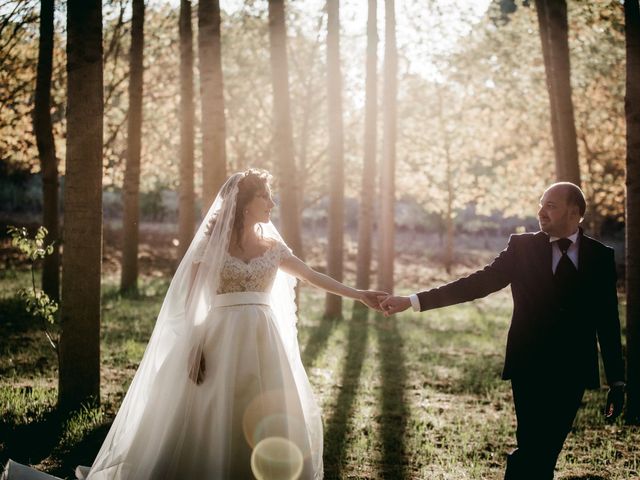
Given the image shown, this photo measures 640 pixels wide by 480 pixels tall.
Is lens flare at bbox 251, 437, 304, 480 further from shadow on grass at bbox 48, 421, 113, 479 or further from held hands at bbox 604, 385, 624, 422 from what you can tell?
held hands at bbox 604, 385, 624, 422

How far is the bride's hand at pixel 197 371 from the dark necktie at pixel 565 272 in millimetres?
2818

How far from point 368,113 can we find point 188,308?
38.4 feet

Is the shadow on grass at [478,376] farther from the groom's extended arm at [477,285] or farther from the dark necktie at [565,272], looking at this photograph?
the dark necktie at [565,272]

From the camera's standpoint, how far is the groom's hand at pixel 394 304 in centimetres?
561

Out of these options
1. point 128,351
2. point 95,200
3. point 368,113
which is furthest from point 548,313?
point 368,113

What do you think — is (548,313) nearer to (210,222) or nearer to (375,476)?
(375,476)

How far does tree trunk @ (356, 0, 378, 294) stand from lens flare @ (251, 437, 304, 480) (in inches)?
449

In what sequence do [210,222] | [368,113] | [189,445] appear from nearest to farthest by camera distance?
[189,445], [210,222], [368,113]

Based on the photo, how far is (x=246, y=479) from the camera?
14.0ft

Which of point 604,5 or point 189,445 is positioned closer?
point 189,445

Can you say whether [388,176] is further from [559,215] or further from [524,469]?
[524,469]

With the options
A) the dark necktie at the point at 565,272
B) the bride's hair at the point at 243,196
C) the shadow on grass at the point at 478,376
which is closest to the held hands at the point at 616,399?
the dark necktie at the point at 565,272

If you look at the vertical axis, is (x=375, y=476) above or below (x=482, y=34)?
below

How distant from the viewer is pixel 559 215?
4.26 meters
